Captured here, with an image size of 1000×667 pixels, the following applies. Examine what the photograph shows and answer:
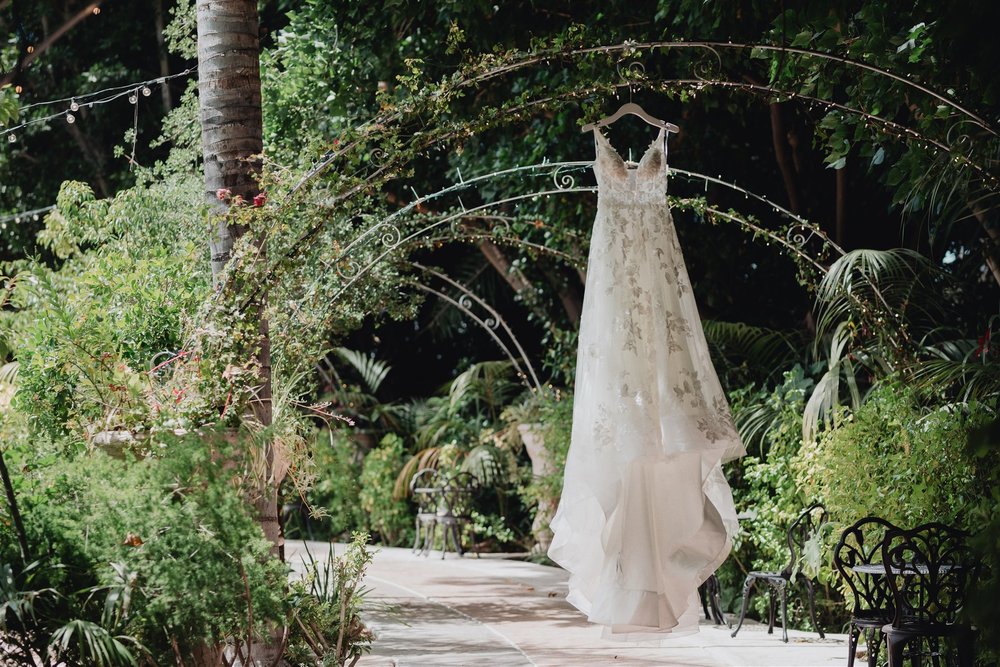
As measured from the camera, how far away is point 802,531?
6961mm

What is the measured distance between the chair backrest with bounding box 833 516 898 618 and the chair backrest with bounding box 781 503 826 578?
317 mm

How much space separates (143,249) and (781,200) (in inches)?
239

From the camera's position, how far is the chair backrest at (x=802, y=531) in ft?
20.9

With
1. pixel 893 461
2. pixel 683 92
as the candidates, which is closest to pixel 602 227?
pixel 683 92

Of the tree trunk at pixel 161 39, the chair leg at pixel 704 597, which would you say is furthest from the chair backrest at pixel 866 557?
the tree trunk at pixel 161 39

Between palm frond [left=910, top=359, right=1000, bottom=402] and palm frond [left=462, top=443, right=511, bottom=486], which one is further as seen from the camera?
palm frond [left=462, top=443, right=511, bottom=486]

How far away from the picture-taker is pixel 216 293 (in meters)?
4.70

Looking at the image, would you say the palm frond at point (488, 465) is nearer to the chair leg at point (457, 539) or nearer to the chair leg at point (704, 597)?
the chair leg at point (457, 539)

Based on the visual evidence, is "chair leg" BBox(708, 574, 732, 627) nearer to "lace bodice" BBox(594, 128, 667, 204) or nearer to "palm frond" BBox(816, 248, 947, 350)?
"palm frond" BBox(816, 248, 947, 350)

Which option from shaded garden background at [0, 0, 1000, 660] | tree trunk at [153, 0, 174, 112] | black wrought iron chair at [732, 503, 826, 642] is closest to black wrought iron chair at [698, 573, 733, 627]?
black wrought iron chair at [732, 503, 826, 642]

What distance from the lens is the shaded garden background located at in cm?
433

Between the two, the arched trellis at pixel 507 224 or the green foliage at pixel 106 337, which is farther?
the arched trellis at pixel 507 224

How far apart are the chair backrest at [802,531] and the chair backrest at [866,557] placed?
32 centimetres

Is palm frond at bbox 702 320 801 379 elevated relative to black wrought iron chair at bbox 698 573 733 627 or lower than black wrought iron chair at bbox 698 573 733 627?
elevated
